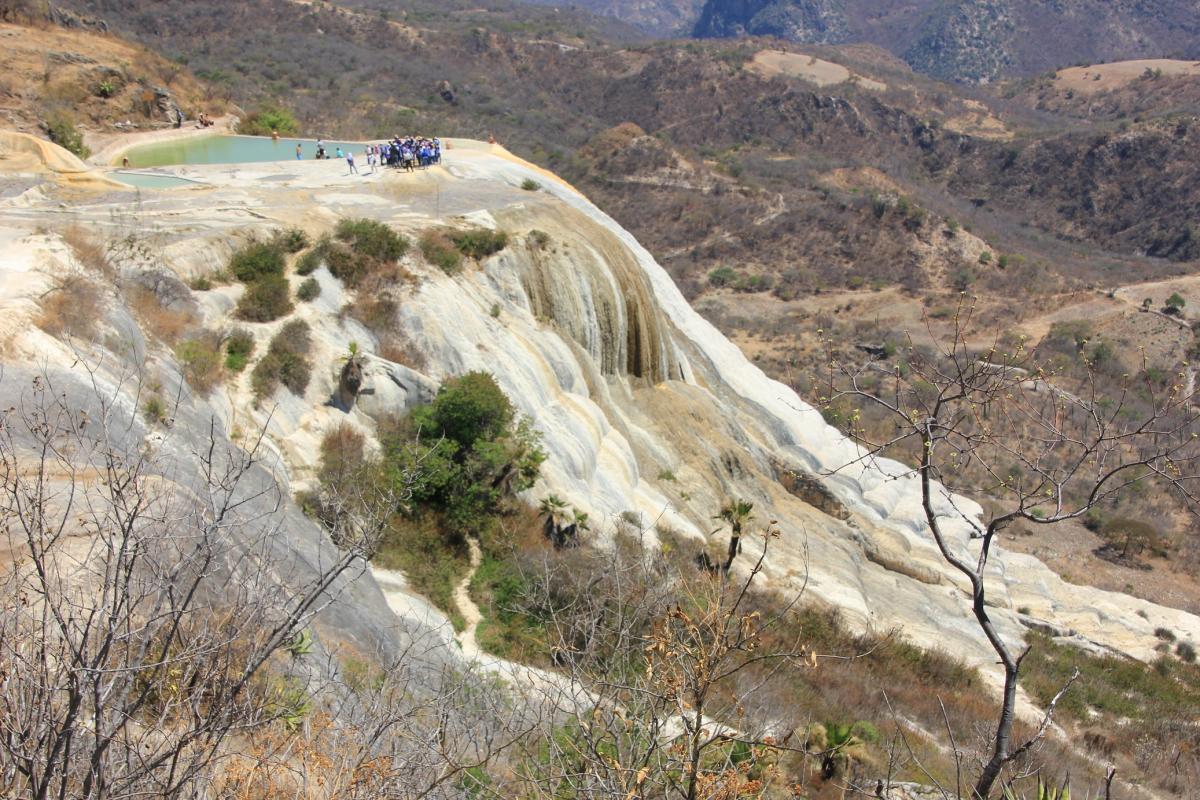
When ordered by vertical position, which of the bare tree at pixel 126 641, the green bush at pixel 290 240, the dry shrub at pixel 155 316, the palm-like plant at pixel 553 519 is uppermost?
the bare tree at pixel 126 641

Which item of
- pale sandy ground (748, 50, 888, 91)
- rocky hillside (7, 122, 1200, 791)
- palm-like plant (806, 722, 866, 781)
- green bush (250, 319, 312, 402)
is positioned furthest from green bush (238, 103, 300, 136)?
pale sandy ground (748, 50, 888, 91)

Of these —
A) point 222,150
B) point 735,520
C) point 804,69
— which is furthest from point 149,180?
point 804,69

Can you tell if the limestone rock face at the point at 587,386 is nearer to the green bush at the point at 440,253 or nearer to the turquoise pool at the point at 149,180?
the green bush at the point at 440,253

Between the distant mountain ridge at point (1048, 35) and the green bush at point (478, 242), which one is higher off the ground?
the distant mountain ridge at point (1048, 35)

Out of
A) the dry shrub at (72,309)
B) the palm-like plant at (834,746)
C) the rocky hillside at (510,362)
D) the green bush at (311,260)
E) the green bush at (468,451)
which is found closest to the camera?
the palm-like plant at (834,746)

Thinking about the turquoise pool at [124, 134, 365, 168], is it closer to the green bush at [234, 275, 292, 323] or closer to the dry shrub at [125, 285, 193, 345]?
the green bush at [234, 275, 292, 323]

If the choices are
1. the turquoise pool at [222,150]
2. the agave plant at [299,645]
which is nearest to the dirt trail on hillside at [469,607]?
the agave plant at [299,645]
